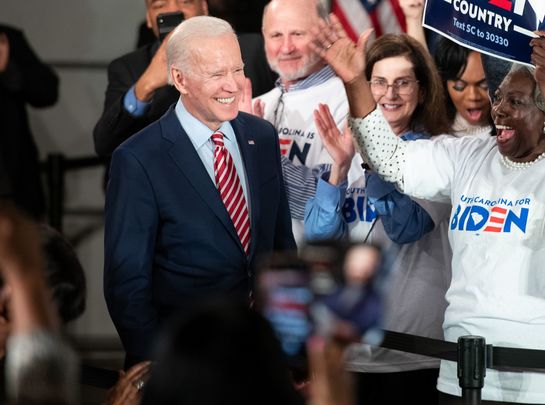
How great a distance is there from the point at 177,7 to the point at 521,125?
69.7 inches

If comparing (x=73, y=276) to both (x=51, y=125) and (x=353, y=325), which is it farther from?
(x=51, y=125)

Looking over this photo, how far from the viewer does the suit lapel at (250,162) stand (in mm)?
4281

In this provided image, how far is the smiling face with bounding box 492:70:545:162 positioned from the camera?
416 cm

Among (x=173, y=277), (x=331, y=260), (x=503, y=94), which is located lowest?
(x=173, y=277)

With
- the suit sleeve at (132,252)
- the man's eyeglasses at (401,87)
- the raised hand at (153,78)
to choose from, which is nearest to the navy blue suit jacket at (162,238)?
the suit sleeve at (132,252)

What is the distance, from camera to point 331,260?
8.42ft

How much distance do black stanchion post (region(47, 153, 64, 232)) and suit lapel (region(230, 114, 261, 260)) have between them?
234 centimetres

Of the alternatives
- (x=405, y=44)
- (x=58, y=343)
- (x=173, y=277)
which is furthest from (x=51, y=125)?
(x=58, y=343)

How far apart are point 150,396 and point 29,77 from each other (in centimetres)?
411

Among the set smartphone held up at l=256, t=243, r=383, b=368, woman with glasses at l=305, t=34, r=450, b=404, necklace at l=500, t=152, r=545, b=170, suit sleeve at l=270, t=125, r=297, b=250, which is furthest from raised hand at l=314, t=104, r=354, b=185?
smartphone held up at l=256, t=243, r=383, b=368

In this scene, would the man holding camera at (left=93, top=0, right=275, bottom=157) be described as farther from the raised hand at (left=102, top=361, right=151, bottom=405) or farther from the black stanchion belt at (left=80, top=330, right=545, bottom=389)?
the raised hand at (left=102, top=361, right=151, bottom=405)

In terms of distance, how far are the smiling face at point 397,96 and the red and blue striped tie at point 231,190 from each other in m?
0.86

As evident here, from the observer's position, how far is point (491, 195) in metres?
4.15

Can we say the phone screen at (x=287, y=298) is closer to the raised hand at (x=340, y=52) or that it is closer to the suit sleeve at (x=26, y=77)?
the raised hand at (x=340, y=52)
